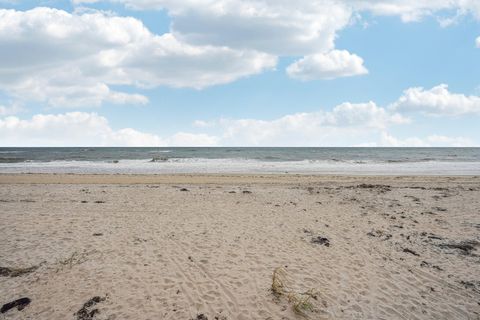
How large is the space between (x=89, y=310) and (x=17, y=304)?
1228mm

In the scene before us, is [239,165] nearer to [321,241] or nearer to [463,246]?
[321,241]

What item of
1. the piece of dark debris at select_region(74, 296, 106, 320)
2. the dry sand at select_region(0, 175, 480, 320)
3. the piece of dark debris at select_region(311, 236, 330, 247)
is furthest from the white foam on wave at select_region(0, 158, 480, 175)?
the piece of dark debris at select_region(74, 296, 106, 320)

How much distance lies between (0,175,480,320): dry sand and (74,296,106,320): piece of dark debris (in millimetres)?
19

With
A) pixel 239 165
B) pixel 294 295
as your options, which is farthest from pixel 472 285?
pixel 239 165

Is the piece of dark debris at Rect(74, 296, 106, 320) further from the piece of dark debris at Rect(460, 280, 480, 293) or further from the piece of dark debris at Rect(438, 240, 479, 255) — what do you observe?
the piece of dark debris at Rect(438, 240, 479, 255)

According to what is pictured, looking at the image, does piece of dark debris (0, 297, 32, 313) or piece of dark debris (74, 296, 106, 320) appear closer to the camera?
piece of dark debris (74, 296, 106, 320)

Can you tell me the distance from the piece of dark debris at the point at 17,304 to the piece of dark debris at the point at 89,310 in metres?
0.94

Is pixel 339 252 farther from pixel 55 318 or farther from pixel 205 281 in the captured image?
pixel 55 318

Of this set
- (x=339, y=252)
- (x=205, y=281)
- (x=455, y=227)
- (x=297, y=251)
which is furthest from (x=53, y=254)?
(x=455, y=227)

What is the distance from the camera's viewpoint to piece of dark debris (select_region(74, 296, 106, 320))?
4.96 metres

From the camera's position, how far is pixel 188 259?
717 centimetres

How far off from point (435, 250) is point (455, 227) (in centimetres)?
245

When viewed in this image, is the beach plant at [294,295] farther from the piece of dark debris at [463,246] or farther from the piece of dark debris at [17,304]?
the piece of dark debris at [463,246]

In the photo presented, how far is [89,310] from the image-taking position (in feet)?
16.8
